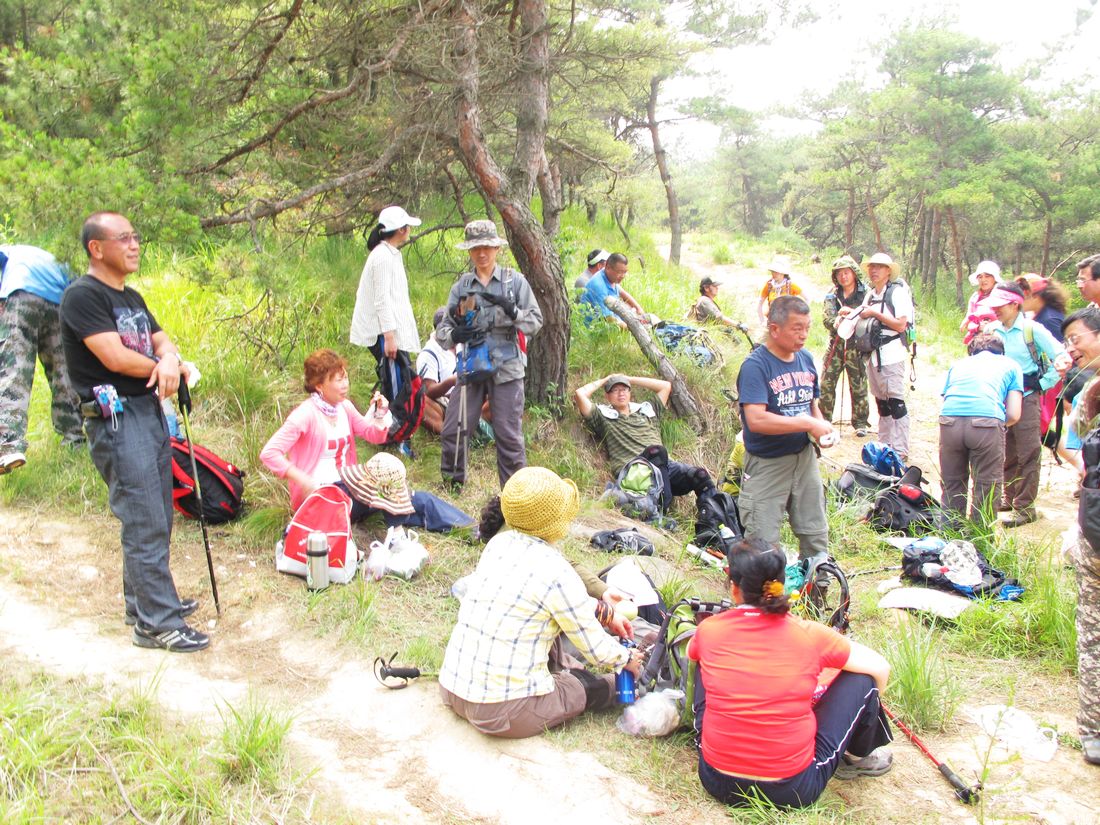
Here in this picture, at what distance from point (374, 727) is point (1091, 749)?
9.52 feet

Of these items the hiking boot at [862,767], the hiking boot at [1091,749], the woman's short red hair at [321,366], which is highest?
the woman's short red hair at [321,366]

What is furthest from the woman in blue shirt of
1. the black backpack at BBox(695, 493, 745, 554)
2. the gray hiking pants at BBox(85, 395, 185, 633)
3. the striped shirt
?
the gray hiking pants at BBox(85, 395, 185, 633)

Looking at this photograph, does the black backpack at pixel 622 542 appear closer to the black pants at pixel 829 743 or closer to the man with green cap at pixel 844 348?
the black pants at pixel 829 743

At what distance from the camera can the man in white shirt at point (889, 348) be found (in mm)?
7805

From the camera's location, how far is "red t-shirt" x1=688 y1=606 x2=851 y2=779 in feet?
9.64

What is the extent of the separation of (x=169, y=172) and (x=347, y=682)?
3.08m

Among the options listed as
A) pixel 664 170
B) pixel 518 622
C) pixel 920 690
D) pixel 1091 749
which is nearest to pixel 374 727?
pixel 518 622

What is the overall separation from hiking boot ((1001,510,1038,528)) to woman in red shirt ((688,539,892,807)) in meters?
4.27

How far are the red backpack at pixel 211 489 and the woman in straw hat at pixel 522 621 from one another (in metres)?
2.31

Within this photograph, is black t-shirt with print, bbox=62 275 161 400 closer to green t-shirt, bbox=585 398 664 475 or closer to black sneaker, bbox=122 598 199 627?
black sneaker, bbox=122 598 199 627

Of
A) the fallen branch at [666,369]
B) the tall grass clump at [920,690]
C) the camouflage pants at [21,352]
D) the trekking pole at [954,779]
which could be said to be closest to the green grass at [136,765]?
the camouflage pants at [21,352]

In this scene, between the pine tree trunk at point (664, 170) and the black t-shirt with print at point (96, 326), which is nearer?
the black t-shirt with print at point (96, 326)

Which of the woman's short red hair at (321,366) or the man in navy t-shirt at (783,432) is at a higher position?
the woman's short red hair at (321,366)

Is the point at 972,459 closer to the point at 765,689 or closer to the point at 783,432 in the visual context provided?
the point at 783,432
